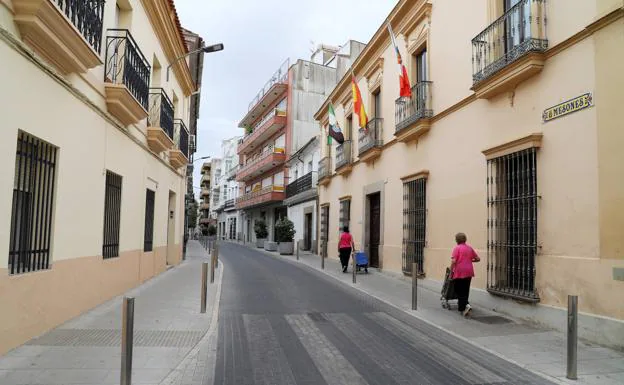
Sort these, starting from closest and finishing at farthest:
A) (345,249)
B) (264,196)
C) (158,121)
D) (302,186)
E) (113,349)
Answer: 1. (113,349)
2. (158,121)
3. (345,249)
4. (302,186)
5. (264,196)

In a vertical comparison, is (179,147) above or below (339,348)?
above

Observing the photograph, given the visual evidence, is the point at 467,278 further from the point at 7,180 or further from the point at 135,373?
the point at 7,180

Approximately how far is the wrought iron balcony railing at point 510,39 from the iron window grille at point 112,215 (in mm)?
7384

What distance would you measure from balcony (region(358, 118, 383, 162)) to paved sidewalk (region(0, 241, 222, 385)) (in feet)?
27.8

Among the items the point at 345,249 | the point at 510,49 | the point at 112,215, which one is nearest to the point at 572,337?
the point at 510,49

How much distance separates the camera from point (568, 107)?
6.93m

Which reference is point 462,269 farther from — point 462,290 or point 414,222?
point 414,222

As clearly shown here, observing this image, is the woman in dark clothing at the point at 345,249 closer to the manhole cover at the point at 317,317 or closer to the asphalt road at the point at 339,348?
the asphalt road at the point at 339,348

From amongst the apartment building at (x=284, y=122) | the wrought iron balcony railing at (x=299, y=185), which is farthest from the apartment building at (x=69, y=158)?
the apartment building at (x=284, y=122)

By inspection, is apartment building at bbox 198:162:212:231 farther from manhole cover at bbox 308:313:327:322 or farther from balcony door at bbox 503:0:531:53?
balcony door at bbox 503:0:531:53

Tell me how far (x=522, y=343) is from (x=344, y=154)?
13253 mm

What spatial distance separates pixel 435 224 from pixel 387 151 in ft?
13.9

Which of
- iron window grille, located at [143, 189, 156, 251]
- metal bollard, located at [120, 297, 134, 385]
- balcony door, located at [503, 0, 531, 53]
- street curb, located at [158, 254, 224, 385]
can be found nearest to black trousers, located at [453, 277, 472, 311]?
balcony door, located at [503, 0, 531, 53]

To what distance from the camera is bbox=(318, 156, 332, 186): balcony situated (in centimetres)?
2175
